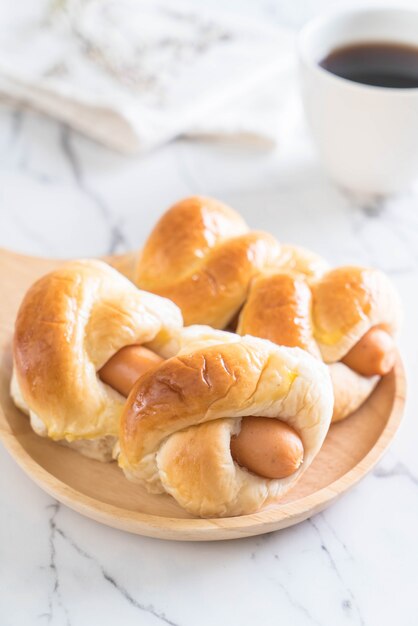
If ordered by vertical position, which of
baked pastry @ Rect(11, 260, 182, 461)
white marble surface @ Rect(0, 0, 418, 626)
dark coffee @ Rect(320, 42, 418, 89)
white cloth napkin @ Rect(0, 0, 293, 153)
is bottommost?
white marble surface @ Rect(0, 0, 418, 626)

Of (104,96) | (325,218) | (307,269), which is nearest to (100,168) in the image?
(104,96)

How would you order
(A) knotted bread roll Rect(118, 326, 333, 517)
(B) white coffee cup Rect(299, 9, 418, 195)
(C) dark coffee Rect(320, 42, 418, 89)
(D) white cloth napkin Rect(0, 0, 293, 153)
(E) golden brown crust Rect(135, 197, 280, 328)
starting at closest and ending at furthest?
(A) knotted bread roll Rect(118, 326, 333, 517) → (E) golden brown crust Rect(135, 197, 280, 328) → (B) white coffee cup Rect(299, 9, 418, 195) → (C) dark coffee Rect(320, 42, 418, 89) → (D) white cloth napkin Rect(0, 0, 293, 153)

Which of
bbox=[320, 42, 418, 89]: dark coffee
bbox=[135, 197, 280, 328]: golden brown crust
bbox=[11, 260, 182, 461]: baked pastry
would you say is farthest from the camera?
bbox=[320, 42, 418, 89]: dark coffee

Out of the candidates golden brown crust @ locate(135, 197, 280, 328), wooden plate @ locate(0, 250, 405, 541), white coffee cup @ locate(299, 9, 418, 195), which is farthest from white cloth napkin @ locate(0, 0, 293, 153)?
wooden plate @ locate(0, 250, 405, 541)

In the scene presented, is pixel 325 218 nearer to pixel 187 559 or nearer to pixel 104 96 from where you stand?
pixel 104 96

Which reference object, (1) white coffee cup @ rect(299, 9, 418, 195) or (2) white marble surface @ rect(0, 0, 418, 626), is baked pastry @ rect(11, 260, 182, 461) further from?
(1) white coffee cup @ rect(299, 9, 418, 195)

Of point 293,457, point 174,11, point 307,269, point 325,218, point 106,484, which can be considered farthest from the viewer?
point 174,11

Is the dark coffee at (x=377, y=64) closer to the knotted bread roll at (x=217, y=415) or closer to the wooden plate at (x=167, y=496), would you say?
the wooden plate at (x=167, y=496)
